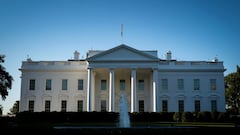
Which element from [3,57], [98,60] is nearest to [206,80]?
[98,60]

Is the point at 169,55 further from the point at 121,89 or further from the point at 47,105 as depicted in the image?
the point at 47,105

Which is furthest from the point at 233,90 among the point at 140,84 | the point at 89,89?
the point at 89,89

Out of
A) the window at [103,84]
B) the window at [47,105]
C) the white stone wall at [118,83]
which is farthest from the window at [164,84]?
the window at [47,105]

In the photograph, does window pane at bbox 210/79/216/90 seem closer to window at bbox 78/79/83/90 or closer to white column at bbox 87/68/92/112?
white column at bbox 87/68/92/112

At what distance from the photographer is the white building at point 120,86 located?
40.3m

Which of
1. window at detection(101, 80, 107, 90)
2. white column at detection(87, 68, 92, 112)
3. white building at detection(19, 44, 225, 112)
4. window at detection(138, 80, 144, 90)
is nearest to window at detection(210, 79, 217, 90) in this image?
white building at detection(19, 44, 225, 112)

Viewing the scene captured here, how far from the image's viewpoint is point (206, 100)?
40.9 meters

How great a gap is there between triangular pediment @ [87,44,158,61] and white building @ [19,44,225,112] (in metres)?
1.52

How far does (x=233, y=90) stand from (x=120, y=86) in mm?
29836

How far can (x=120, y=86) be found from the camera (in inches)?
1638

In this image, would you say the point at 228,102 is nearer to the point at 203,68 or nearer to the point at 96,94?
the point at 203,68

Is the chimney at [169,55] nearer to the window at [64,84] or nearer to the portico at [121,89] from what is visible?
the portico at [121,89]

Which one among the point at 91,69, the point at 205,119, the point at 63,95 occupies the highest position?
the point at 91,69

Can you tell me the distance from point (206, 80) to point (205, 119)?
8241 millimetres
